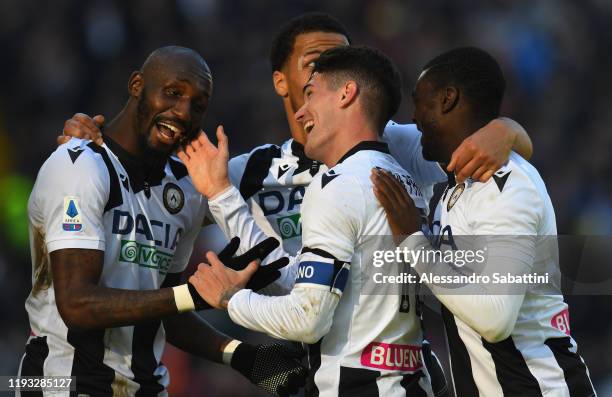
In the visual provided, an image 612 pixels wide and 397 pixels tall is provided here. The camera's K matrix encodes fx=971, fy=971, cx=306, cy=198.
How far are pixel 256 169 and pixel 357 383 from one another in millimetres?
1777

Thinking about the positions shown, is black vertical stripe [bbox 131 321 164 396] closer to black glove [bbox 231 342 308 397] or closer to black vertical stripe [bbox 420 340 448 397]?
black glove [bbox 231 342 308 397]

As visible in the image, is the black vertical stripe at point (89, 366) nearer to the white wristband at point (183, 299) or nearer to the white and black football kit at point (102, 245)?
the white and black football kit at point (102, 245)

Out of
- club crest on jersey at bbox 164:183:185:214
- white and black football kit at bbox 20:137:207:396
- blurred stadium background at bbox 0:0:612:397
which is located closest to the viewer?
white and black football kit at bbox 20:137:207:396

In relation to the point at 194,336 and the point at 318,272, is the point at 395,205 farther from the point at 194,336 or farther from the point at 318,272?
the point at 194,336

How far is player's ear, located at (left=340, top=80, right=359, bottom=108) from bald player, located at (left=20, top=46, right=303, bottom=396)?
98cm

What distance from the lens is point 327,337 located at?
4230 mm

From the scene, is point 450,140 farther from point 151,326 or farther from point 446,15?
point 446,15

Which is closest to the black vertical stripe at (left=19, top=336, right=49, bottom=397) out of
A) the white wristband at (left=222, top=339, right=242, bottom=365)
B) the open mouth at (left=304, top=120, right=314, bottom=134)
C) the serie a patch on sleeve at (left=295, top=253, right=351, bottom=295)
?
the white wristband at (left=222, top=339, right=242, bottom=365)

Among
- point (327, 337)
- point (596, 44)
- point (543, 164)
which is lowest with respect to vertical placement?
point (327, 337)

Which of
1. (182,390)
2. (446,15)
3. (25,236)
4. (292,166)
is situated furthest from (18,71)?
(292,166)

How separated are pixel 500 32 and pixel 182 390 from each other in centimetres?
659

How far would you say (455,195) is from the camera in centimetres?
444

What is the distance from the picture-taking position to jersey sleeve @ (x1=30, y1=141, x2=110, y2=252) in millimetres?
4586

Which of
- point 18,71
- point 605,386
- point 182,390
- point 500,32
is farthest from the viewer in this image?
point 500,32
